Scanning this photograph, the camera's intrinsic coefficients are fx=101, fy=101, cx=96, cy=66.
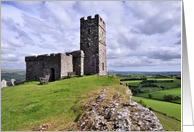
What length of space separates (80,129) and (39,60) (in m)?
24.5

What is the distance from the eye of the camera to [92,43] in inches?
931

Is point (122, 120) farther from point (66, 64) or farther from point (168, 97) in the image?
point (168, 97)

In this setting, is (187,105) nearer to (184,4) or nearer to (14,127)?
(184,4)

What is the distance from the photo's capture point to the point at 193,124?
5582 millimetres

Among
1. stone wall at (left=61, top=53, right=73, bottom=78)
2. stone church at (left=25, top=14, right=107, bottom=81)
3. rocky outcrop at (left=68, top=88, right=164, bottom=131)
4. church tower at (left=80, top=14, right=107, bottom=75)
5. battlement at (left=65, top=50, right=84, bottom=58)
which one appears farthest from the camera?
church tower at (left=80, top=14, right=107, bottom=75)

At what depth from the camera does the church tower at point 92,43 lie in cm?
2316

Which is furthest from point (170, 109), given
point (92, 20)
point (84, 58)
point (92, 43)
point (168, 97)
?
point (92, 20)

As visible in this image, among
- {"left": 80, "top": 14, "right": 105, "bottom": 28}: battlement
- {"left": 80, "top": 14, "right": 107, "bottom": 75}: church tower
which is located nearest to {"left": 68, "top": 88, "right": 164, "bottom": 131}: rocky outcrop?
{"left": 80, "top": 14, "right": 107, "bottom": 75}: church tower

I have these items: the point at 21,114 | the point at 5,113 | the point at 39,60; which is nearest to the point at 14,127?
the point at 21,114

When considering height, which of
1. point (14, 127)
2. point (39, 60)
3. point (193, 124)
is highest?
point (39, 60)

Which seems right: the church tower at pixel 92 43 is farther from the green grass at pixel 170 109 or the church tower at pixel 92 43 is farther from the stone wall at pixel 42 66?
the green grass at pixel 170 109

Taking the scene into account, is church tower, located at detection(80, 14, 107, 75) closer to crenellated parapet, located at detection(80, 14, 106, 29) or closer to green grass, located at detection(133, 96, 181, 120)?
crenellated parapet, located at detection(80, 14, 106, 29)

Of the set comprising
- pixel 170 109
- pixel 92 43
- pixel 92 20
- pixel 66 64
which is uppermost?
pixel 92 20

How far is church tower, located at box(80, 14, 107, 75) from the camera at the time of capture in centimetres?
2316
